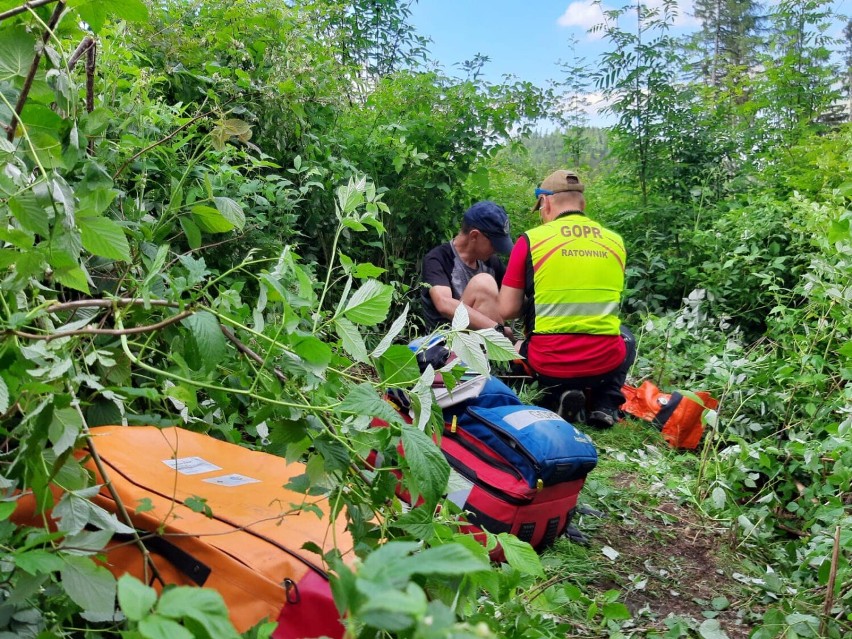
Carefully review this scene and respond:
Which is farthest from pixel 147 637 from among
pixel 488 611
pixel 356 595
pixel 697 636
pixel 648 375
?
pixel 648 375

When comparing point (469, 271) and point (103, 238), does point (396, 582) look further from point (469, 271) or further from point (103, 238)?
point (469, 271)

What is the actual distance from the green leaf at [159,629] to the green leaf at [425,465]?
0.45 meters

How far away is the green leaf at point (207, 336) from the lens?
977mm

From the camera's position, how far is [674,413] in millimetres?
4039

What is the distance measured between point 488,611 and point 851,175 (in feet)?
14.4

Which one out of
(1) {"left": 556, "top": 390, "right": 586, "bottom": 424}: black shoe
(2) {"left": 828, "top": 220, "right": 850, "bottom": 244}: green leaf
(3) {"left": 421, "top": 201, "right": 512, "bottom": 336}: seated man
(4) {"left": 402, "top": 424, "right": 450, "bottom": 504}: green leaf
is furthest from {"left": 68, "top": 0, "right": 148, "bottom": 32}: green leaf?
(1) {"left": 556, "top": 390, "right": 586, "bottom": 424}: black shoe

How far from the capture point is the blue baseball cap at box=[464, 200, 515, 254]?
4.35m

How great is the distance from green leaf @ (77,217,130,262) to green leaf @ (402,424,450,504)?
1.64ft

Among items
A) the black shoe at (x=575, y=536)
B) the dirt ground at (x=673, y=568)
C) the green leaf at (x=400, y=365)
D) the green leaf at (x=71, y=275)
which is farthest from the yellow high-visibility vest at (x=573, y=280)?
the green leaf at (x=71, y=275)

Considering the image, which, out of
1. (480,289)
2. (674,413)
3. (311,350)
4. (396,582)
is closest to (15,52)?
(311,350)

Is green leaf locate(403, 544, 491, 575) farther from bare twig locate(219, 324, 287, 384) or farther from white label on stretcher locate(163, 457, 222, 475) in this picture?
white label on stretcher locate(163, 457, 222, 475)

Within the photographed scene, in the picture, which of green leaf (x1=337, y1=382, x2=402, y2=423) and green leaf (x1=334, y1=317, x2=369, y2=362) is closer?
green leaf (x1=337, y1=382, x2=402, y2=423)

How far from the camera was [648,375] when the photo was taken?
495 cm

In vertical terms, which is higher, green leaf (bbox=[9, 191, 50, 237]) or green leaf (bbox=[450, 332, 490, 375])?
green leaf (bbox=[9, 191, 50, 237])
